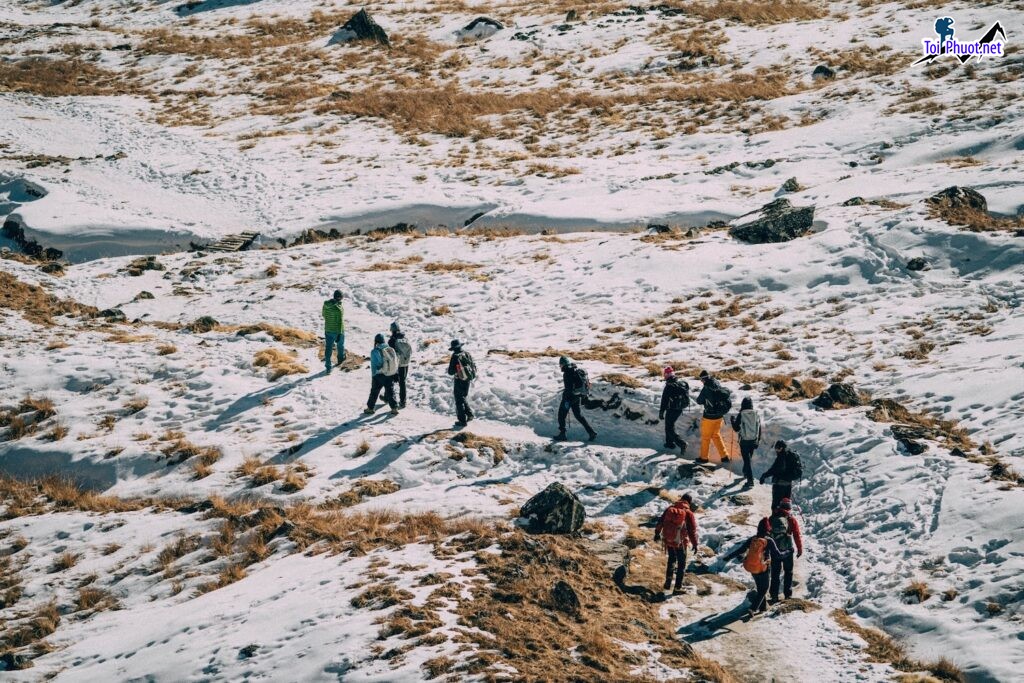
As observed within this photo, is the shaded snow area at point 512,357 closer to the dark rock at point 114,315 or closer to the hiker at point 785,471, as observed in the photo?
the dark rock at point 114,315

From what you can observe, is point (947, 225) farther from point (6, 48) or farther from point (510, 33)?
point (6, 48)

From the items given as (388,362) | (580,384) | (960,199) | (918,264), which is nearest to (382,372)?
(388,362)

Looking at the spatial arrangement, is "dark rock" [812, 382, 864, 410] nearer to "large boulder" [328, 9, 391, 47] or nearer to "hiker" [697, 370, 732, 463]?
"hiker" [697, 370, 732, 463]

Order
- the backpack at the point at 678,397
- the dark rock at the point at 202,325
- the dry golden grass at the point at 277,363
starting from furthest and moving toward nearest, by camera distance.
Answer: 1. the dark rock at the point at 202,325
2. the dry golden grass at the point at 277,363
3. the backpack at the point at 678,397

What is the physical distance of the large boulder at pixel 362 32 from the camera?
57031 millimetres

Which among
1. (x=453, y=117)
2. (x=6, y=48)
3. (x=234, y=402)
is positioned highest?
(x=6, y=48)

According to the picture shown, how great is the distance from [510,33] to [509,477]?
140 feet

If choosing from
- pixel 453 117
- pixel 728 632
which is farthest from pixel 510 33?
pixel 728 632

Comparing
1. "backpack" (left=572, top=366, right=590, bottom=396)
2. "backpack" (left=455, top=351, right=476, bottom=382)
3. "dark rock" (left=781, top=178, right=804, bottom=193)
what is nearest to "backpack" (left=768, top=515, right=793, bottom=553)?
"backpack" (left=572, top=366, right=590, bottom=396)

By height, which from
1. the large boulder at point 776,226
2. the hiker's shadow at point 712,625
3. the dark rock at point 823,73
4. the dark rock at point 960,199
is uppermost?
the dark rock at point 823,73

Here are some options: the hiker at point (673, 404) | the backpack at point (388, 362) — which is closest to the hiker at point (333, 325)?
the backpack at point (388, 362)

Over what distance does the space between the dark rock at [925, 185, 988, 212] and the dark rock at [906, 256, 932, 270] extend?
3.42 m

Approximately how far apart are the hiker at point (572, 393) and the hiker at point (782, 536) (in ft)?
20.7

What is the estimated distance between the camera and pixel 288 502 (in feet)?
60.5
